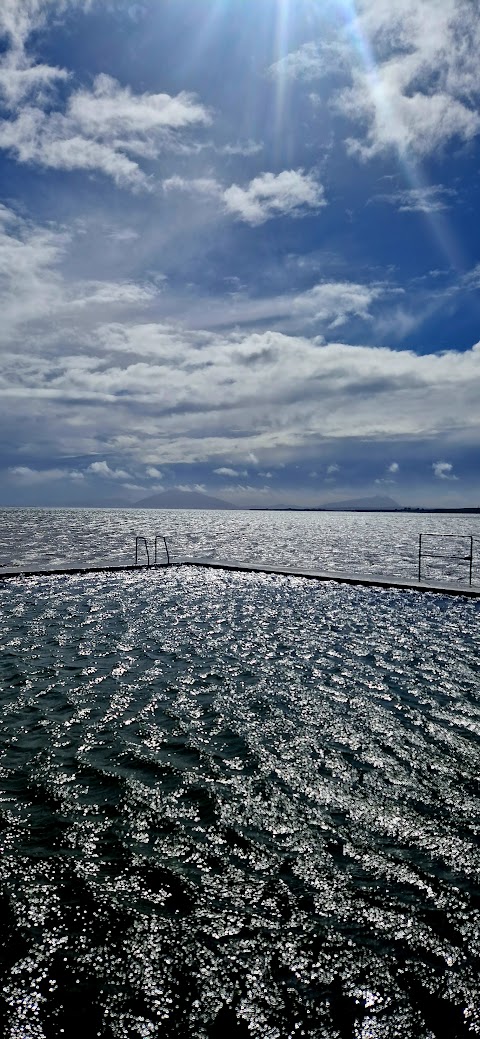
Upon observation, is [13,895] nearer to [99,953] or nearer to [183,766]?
[99,953]

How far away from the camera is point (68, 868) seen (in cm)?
702

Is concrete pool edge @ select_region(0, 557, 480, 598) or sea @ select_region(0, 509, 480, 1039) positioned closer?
sea @ select_region(0, 509, 480, 1039)

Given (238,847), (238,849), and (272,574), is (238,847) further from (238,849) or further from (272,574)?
(272,574)

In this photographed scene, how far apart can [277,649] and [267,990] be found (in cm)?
1392

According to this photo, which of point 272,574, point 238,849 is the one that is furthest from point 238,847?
point 272,574

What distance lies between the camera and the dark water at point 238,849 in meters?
5.12

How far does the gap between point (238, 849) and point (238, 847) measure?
0.17 ft

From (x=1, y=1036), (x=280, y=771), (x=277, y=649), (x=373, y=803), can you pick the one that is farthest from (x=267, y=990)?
(x=277, y=649)

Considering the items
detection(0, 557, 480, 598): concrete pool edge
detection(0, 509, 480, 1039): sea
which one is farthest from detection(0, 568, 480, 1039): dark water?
detection(0, 557, 480, 598): concrete pool edge

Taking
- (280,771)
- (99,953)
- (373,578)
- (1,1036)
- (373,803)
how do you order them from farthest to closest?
1. (373,578)
2. (280,771)
3. (373,803)
4. (99,953)
5. (1,1036)

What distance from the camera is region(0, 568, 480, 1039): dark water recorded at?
16.8 feet

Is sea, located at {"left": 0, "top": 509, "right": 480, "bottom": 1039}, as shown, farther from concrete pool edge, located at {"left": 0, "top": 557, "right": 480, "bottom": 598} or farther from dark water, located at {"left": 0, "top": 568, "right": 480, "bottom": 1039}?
concrete pool edge, located at {"left": 0, "top": 557, "right": 480, "bottom": 598}

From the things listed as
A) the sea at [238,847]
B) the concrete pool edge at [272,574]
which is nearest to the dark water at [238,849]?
the sea at [238,847]

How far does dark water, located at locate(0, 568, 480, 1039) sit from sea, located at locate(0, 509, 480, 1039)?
25 mm
